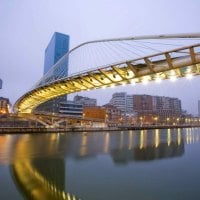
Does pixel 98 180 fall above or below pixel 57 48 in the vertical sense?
below

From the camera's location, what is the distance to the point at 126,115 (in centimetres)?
14750

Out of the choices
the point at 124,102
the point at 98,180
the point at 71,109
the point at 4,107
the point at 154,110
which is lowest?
the point at 98,180

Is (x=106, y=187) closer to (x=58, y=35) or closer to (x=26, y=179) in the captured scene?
(x=26, y=179)

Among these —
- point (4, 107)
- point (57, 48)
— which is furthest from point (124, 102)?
point (4, 107)

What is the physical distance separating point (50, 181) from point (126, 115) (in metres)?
139

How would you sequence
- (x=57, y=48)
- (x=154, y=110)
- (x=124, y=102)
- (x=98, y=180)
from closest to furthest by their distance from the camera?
(x=98, y=180)
(x=57, y=48)
(x=154, y=110)
(x=124, y=102)

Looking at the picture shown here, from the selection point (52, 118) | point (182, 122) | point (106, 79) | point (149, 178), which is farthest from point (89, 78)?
point (182, 122)

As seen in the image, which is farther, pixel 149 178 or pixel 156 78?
pixel 156 78

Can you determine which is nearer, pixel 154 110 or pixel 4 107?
pixel 4 107

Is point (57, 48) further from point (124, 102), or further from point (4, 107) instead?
point (4, 107)

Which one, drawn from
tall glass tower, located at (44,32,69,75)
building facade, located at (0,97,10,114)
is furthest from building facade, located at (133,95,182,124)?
building facade, located at (0,97,10,114)

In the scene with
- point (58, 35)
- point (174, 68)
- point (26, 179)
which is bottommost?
point (26, 179)

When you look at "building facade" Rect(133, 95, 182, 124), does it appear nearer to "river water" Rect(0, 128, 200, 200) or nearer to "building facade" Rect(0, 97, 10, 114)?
"building facade" Rect(0, 97, 10, 114)

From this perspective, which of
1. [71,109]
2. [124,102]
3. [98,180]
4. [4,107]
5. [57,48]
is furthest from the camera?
[124,102]
